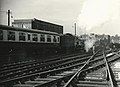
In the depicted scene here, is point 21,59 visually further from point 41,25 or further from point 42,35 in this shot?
point 41,25

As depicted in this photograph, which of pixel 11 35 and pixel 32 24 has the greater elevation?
pixel 32 24

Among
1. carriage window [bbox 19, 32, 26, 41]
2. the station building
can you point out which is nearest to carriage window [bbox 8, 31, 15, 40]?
carriage window [bbox 19, 32, 26, 41]

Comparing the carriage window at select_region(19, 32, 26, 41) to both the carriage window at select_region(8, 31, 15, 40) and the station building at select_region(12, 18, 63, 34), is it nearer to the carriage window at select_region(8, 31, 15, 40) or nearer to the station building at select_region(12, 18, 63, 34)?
the carriage window at select_region(8, 31, 15, 40)

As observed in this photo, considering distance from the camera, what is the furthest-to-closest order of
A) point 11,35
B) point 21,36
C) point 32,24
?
point 32,24, point 21,36, point 11,35

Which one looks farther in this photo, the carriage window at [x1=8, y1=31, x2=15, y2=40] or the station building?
the station building

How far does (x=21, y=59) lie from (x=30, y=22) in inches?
688

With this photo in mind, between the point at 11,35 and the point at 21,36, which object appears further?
the point at 21,36

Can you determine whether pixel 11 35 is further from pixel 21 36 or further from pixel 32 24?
pixel 32 24

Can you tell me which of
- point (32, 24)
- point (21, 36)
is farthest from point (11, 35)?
point (32, 24)

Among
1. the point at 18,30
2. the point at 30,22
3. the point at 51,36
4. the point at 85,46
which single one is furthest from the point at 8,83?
the point at 85,46

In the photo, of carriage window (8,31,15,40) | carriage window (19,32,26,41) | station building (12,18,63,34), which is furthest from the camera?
station building (12,18,63,34)

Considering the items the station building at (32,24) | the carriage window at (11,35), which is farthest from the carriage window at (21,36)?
the station building at (32,24)

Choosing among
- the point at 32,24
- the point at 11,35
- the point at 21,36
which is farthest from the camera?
the point at 32,24

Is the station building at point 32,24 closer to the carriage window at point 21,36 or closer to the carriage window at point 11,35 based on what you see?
the carriage window at point 21,36
